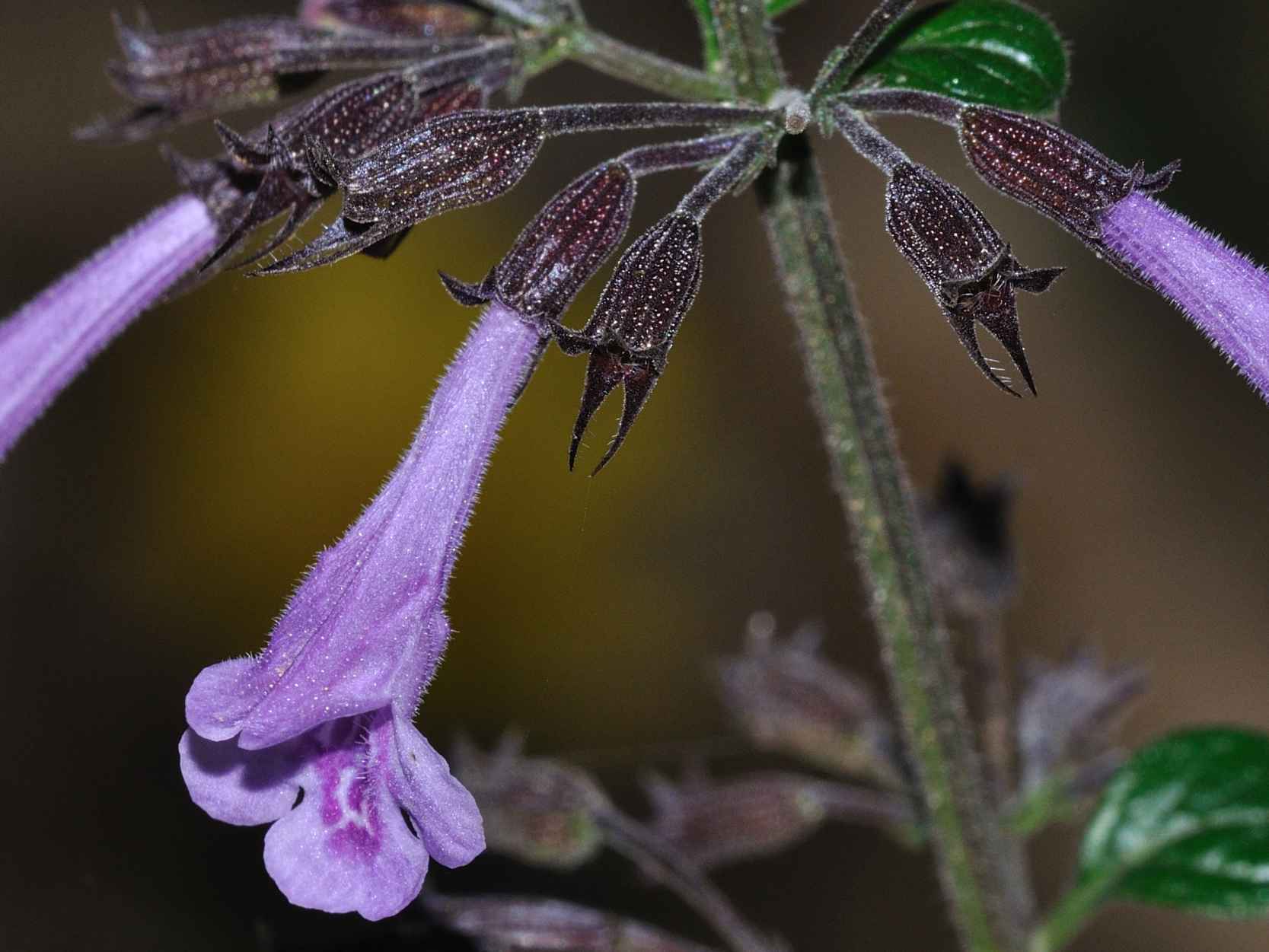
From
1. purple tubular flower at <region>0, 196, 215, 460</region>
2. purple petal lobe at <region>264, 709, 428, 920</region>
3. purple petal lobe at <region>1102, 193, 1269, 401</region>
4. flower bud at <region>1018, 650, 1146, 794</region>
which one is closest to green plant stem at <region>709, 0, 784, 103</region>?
purple petal lobe at <region>1102, 193, 1269, 401</region>

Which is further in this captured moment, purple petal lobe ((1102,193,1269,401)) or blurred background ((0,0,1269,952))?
blurred background ((0,0,1269,952))

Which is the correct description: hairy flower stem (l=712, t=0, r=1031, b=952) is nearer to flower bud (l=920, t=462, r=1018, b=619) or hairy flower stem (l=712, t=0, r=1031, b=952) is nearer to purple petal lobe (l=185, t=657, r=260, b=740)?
flower bud (l=920, t=462, r=1018, b=619)

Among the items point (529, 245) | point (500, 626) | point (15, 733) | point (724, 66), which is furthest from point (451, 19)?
point (15, 733)

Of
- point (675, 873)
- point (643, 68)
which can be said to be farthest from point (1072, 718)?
point (643, 68)

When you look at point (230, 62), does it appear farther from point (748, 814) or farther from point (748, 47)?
point (748, 814)

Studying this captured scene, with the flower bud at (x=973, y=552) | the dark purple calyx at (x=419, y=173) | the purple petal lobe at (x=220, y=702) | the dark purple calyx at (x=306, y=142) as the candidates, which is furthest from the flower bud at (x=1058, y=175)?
the flower bud at (x=973, y=552)

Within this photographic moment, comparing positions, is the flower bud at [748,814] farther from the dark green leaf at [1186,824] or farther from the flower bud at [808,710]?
the dark green leaf at [1186,824]
